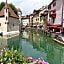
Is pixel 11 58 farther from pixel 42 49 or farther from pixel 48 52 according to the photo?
pixel 42 49

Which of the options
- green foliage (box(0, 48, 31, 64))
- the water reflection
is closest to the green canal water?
the water reflection

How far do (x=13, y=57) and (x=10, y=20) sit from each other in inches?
1577

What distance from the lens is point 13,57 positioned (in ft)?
11.9

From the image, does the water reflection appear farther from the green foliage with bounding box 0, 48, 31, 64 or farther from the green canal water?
the green foliage with bounding box 0, 48, 31, 64

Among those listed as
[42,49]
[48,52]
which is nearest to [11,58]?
[48,52]

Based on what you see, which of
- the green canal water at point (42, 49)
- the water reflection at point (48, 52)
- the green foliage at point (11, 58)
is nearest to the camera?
the green foliage at point (11, 58)

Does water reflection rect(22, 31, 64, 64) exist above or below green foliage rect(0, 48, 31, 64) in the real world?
below

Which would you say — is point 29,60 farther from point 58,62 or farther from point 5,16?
point 5,16

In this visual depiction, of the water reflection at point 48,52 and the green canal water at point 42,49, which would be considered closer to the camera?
the water reflection at point 48,52

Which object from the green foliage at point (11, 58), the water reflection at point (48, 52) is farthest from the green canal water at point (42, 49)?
the green foliage at point (11, 58)

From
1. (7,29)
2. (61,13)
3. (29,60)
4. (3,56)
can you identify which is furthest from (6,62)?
(7,29)

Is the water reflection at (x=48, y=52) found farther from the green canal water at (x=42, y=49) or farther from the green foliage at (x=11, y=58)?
the green foliage at (x=11, y=58)

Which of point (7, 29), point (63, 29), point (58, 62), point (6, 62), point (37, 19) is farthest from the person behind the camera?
point (37, 19)

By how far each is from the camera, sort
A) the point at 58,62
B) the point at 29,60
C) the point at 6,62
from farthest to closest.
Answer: the point at 58,62 < the point at 29,60 < the point at 6,62
